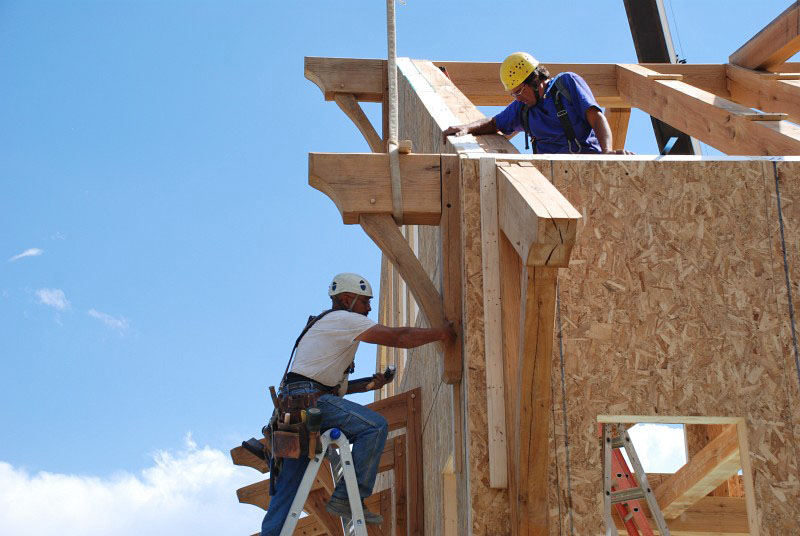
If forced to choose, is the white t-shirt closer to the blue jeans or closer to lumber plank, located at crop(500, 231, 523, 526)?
the blue jeans

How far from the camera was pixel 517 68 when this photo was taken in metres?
5.75

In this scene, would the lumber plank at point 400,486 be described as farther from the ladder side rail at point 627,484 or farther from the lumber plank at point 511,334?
the lumber plank at point 511,334

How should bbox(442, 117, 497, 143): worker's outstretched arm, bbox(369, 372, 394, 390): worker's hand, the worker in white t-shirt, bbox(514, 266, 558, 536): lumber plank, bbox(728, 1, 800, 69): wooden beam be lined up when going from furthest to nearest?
bbox(728, 1, 800, 69): wooden beam, bbox(369, 372, 394, 390): worker's hand, bbox(442, 117, 497, 143): worker's outstretched arm, the worker in white t-shirt, bbox(514, 266, 558, 536): lumber plank

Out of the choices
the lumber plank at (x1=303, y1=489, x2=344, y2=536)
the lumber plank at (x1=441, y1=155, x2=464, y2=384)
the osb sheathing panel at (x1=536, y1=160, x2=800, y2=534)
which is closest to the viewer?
the osb sheathing panel at (x1=536, y1=160, x2=800, y2=534)

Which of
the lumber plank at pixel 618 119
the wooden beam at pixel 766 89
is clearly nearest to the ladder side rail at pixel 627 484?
the wooden beam at pixel 766 89

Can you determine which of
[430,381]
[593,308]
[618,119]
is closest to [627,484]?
[430,381]

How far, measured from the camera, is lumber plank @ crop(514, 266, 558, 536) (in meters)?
3.31

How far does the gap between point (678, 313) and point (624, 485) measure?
2.00 m

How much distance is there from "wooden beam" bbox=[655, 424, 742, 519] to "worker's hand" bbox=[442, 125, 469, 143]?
243 cm

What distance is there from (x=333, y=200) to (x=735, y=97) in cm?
537

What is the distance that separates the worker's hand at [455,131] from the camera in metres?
4.91

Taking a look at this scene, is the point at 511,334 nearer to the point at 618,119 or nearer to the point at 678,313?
the point at 678,313

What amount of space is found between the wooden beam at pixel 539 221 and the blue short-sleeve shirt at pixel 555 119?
184cm

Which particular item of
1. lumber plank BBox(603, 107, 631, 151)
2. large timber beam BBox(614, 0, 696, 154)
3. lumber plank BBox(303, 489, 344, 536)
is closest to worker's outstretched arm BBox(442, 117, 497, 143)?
lumber plank BBox(303, 489, 344, 536)
